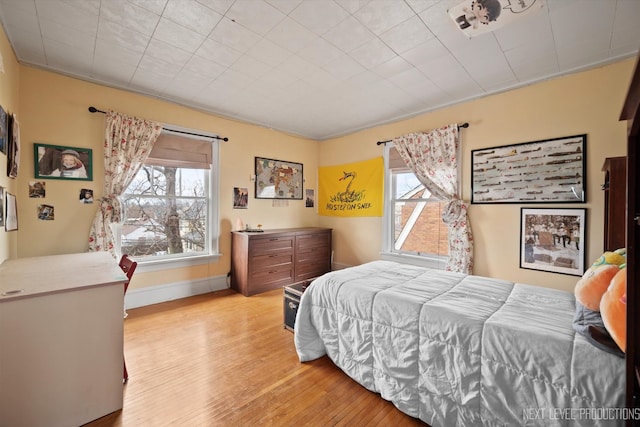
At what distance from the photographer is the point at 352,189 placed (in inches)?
181

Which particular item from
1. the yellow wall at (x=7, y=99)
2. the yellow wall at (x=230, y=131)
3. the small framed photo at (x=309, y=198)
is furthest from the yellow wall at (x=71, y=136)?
the small framed photo at (x=309, y=198)

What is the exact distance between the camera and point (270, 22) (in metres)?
1.93

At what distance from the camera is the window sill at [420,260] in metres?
3.54

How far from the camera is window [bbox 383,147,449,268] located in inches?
143

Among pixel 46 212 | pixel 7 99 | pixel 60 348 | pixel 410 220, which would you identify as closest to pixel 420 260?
pixel 410 220

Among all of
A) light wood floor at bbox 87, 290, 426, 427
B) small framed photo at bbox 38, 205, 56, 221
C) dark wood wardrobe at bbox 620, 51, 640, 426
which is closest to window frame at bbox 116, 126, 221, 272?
light wood floor at bbox 87, 290, 426, 427

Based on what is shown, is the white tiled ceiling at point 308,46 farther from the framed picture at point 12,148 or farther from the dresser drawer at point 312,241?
the dresser drawer at point 312,241

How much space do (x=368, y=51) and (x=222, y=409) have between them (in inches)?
115

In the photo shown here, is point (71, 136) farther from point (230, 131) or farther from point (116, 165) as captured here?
point (230, 131)

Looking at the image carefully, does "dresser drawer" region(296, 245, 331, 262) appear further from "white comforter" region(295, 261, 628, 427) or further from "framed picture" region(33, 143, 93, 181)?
"framed picture" region(33, 143, 93, 181)

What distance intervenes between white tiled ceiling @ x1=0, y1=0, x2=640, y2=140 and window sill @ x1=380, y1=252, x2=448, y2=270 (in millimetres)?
2105

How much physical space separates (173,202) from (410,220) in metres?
3.42

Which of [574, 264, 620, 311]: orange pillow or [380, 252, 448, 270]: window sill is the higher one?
[574, 264, 620, 311]: orange pillow

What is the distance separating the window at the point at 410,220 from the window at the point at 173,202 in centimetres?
267
